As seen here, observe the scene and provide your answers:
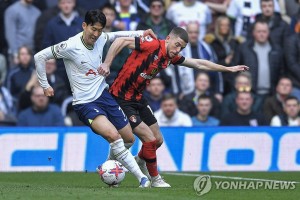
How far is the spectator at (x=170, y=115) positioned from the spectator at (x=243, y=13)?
3239mm

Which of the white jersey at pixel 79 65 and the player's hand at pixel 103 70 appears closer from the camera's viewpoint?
the player's hand at pixel 103 70

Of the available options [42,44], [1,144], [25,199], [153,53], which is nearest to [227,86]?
[42,44]

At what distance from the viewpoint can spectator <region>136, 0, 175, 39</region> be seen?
21.1 metres

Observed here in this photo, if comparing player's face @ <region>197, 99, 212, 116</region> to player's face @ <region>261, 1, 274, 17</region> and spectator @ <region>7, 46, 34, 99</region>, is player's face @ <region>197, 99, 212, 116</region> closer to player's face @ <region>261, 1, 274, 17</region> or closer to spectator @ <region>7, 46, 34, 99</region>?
player's face @ <region>261, 1, 274, 17</region>

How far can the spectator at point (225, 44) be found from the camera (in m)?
21.7

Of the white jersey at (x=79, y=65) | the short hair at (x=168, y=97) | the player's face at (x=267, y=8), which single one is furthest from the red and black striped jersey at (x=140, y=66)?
the player's face at (x=267, y=8)

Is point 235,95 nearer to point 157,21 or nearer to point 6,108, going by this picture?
point 157,21

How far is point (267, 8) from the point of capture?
71.3 ft

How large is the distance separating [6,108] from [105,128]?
6.98 metres

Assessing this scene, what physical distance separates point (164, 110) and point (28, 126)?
8.65 ft

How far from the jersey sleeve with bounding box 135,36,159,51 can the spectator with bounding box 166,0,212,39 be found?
7.63 meters

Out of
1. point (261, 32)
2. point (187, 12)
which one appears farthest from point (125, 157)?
point (187, 12)

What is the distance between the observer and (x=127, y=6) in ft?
71.1

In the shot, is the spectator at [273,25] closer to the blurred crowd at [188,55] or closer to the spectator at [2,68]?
the blurred crowd at [188,55]
